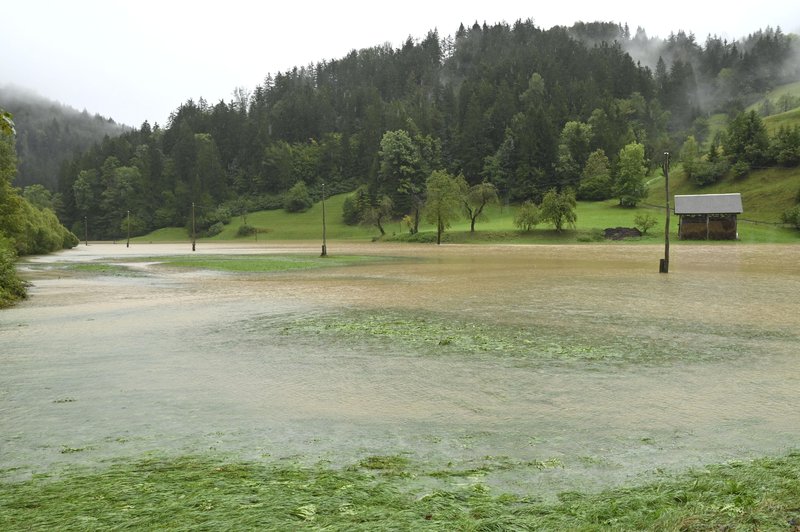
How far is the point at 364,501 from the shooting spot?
5.61 metres

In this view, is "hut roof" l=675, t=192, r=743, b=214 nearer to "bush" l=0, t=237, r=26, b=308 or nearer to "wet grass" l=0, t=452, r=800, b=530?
"bush" l=0, t=237, r=26, b=308

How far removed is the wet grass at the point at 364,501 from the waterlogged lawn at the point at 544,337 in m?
7.17

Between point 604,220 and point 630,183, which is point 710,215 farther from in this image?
point 630,183

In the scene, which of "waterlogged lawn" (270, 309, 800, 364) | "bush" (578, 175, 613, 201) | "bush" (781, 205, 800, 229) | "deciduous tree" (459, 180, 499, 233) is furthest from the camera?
"bush" (578, 175, 613, 201)

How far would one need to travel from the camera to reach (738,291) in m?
26.8

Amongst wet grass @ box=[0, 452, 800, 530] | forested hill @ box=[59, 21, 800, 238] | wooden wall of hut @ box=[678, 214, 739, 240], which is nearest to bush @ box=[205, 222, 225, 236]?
forested hill @ box=[59, 21, 800, 238]

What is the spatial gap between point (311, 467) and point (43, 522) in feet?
8.83

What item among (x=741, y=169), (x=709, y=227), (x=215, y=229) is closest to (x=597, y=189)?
(x=741, y=169)

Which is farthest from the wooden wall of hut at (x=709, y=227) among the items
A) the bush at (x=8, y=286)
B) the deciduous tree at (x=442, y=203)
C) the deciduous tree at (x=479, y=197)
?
the bush at (x=8, y=286)

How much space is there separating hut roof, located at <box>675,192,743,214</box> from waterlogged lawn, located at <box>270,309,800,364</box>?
75153 mm

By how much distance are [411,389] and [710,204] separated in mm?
86471

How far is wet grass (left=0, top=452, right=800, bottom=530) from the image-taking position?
506 cm

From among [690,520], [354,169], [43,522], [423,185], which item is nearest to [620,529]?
[690,520]

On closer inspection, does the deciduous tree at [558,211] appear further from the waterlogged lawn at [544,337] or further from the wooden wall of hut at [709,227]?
the waterlogged lawn at [544,337]
